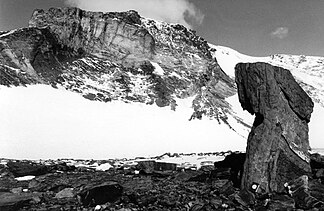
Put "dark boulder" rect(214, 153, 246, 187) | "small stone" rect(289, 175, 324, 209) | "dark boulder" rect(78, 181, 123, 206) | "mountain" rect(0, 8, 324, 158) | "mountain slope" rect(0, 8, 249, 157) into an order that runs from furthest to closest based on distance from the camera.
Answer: "mountain slope" rect(0, 8, 249, 157) < "mountain" rect(0, 8, 324, 158) < "dark boulder" rect(214, 153, 246, 187) < "dark boulder" rect(78, 181, 123, 206) < "small stone" rect(289, 175, 324, 209)

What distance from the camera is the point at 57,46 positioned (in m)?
71.8

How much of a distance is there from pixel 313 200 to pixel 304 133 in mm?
5036

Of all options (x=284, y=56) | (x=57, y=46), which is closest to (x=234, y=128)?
(x=57, y=46)

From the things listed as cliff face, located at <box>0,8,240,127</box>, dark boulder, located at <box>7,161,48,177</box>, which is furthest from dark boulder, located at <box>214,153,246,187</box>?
Result: cliff face, located at <box>0,8,240,127</box>

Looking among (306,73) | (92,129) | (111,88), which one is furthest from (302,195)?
(306,73)

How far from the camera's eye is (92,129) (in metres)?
56.2

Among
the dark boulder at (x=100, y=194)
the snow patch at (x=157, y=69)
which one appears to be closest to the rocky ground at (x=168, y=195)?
the dark boulder at (x=100, y=194)

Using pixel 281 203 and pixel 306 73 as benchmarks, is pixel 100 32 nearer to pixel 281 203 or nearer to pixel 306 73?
pixel 281 203

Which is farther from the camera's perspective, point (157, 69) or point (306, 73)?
point (306, 73)

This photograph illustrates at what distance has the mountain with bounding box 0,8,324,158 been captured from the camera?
51.3m

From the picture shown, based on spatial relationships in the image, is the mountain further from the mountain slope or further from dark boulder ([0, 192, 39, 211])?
dark boulder ([0, 192, 39, 211])

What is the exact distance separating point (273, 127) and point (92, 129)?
4471 cm

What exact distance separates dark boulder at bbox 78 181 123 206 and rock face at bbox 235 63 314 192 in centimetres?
546

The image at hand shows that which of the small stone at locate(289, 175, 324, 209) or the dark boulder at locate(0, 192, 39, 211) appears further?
the dark boulder at locate(0, 192, 39, 211)
